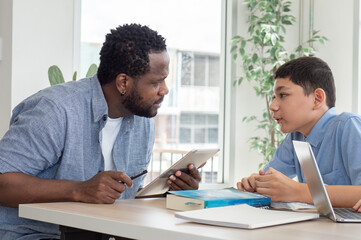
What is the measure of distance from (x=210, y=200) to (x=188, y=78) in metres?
2.97

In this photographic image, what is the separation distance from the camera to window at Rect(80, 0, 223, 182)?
4.14 meters

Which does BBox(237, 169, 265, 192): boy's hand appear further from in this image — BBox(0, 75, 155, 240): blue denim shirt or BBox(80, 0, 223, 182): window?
BBox(80, 0, 223, 182): window

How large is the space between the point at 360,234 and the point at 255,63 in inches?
128

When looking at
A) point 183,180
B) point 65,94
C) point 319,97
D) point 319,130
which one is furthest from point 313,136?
point 65,94

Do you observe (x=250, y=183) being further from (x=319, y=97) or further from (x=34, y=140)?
(x=34, y=140)

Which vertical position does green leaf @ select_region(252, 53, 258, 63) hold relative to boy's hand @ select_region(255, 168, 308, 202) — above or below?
above

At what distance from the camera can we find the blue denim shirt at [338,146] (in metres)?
1.65

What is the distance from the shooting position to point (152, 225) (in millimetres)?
1119

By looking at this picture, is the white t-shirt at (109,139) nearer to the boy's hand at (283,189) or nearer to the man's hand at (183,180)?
the man's hand at (183,180)

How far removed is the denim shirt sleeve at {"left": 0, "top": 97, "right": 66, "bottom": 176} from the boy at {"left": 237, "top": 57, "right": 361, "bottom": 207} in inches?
24.4

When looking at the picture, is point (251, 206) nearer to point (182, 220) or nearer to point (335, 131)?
point (182, 220)

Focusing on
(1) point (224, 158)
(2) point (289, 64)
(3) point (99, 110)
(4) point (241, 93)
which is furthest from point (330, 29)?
(3) point (99, 110)

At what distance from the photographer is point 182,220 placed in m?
1.19

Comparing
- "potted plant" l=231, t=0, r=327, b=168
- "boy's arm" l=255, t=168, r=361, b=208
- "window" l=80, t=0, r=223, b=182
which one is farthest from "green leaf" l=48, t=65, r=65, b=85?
"boy's arm" l=255, t=168, r=361, b=208
